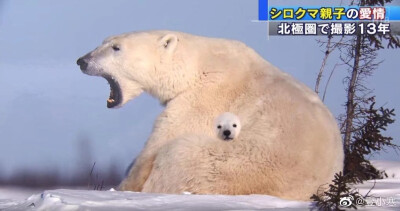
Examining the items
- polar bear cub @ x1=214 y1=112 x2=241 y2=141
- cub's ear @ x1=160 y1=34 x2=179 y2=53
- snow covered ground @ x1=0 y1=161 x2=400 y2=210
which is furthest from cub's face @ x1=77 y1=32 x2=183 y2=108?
snow covered ground @ x1=0 y1=161 x2=400 y2=210

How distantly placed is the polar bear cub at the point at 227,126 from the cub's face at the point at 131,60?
33.1 inches

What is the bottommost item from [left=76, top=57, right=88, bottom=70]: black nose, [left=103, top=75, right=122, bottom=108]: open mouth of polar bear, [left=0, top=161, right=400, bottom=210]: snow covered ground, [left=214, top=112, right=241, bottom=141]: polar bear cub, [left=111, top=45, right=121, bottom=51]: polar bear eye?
[left=0, top=161, right=400, bottom=210]: snow covered ground

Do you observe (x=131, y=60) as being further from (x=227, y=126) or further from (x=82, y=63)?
(x=227, y=126)

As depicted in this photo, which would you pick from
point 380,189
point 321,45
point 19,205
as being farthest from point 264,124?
point 321,45

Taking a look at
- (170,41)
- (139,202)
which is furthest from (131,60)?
(139,202)

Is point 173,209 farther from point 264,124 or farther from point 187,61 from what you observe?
point 187,61

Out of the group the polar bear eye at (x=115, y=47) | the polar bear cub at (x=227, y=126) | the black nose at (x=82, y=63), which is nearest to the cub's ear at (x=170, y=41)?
the polar bear eye at (x=115, y=47)

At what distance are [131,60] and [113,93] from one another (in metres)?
0.46

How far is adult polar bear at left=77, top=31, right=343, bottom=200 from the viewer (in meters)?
4.59

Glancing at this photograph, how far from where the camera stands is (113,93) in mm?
5840

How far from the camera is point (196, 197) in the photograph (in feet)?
12.9

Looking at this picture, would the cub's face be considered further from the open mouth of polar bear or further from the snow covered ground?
the snow covered ground

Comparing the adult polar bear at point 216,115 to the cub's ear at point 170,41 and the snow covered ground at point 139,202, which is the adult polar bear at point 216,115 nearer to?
the cub's ear at point 170,41

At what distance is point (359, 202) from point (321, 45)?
5.24 m
